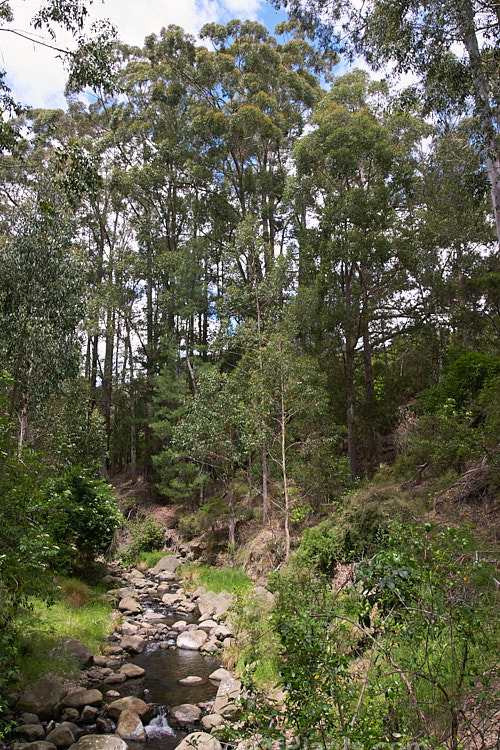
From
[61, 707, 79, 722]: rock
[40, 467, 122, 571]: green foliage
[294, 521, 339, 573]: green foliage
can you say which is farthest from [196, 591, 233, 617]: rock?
[61, 707, 79, 722]: rock

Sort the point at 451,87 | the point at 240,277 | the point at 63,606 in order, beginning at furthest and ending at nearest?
the point at 240,277, the point at 63,606, the point at 451,87

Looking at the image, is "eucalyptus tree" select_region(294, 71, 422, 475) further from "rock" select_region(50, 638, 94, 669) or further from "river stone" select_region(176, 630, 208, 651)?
"rock" select_region(50, 638, 94, 669)

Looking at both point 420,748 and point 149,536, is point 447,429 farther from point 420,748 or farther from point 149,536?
point 149,536

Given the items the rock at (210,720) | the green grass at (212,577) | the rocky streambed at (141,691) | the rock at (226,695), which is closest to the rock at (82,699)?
the rocky streambed at (141,691)

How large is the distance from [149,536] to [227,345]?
27.6 ft

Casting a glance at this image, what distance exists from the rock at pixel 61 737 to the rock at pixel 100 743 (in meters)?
0.13

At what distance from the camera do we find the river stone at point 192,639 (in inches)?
395

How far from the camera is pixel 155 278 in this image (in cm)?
2678

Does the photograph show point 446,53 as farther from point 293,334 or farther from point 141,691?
point 141,691

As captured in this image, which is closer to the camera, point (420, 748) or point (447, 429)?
point (420, 748)

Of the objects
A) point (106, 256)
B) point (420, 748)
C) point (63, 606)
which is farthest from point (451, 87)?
point (106, 256)

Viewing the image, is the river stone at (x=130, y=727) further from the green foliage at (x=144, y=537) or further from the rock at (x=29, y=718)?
the green foliage at (x=144, y=537)

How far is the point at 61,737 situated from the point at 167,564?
11.5 metres

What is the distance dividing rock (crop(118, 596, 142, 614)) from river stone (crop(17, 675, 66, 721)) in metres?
4.99
